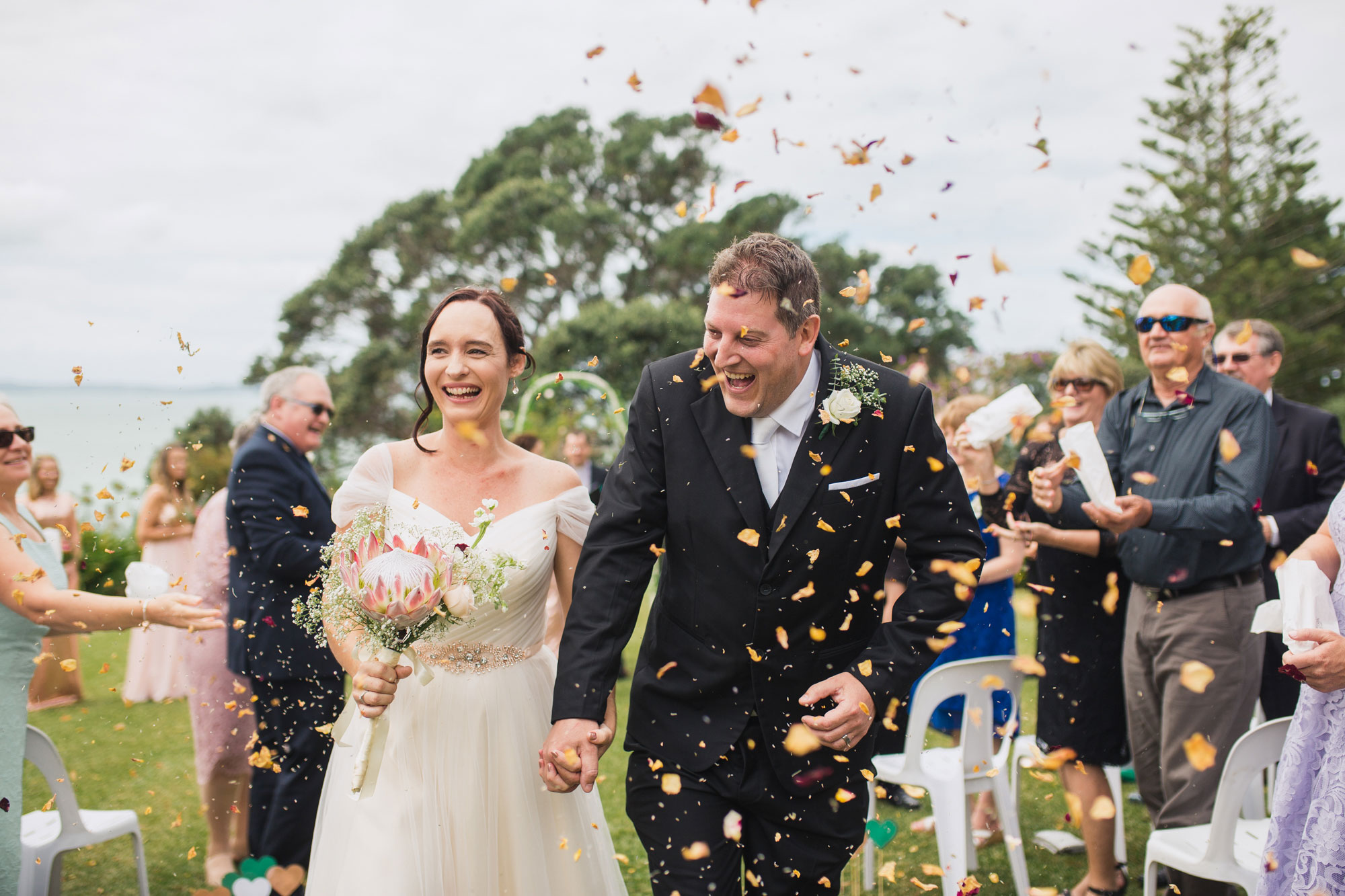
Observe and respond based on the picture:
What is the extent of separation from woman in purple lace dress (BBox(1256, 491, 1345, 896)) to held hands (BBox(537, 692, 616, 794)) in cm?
176

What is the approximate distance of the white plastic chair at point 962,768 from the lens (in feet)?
12.7

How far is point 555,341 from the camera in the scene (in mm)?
18938

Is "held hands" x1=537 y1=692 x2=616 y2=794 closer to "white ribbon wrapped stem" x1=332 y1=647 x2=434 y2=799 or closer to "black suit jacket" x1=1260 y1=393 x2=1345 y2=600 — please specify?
"white ribbon wrapped stem" x1=332 y1=647 x2=434 y2=799

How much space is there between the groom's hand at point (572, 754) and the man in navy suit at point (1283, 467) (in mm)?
3282

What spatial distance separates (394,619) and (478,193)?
2265 cm

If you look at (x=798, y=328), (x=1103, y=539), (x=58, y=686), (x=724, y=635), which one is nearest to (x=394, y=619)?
(x=724, y=635)

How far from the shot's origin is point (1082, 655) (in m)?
4.12

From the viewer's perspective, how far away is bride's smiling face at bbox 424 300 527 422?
2.98 metres

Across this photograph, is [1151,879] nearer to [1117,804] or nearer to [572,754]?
[1117,804]

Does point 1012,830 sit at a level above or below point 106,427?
below

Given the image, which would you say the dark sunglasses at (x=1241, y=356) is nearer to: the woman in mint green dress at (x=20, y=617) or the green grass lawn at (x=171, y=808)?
the green grass lawn at (x=171, y=808)

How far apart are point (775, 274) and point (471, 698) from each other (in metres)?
1.52

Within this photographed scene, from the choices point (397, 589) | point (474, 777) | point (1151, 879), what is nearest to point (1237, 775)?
point (1151, 879)

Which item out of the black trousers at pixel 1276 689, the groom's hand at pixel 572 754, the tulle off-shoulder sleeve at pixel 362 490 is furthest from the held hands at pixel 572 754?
the black trousers at pixel 1276 689
